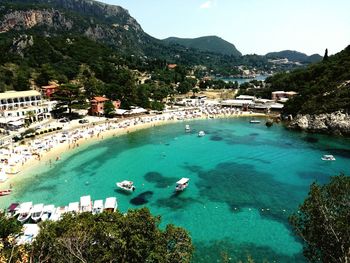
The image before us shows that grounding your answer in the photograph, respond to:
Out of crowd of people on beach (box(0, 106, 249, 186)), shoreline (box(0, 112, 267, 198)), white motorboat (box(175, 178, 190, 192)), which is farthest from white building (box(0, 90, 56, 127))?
white motorboat (box(175, 178, 190, 192))

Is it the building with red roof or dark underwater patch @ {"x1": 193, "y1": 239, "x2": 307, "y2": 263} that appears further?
the building with red roof

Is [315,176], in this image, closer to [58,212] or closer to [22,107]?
[58,212]

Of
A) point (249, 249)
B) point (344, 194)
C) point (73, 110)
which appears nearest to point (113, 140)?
point (73, 110)

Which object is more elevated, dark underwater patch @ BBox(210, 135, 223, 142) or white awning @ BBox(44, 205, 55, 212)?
dark underwater patch @ BBox(210, 135, 223, 142)

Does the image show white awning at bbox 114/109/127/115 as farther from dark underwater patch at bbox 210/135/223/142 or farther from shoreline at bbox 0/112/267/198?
dark underwater patch at bbox 210/135/223/142

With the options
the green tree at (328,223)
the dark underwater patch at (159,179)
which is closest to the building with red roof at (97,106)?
the dark underwater patch at (159,179)

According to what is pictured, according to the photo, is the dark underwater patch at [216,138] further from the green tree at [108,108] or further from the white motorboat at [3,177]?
the white motorboat at [3,177]

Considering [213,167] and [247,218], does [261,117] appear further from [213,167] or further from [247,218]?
[247,218]
